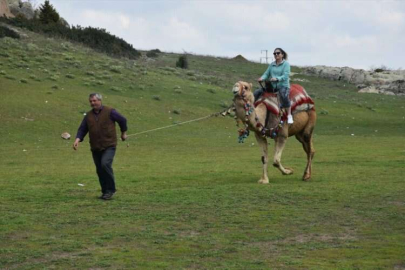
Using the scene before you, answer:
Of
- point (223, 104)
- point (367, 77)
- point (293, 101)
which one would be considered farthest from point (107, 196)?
point (367, 77)

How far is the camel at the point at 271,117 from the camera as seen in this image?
16.7m

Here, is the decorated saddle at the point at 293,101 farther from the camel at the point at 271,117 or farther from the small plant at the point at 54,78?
the small plant at the point at 54,78

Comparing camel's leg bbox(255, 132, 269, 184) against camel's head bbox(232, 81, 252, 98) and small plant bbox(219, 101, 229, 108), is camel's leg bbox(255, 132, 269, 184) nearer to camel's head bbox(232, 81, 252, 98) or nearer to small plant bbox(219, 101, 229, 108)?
camel's head bbox(232, 81, 252, 98)

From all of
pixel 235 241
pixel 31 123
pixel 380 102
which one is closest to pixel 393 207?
pixel 235 241

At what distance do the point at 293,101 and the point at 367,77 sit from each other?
2704 inches

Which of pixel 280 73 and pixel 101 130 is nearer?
pixel 101 130

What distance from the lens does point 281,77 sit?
17.1 metres

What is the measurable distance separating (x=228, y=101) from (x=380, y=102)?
613 inches

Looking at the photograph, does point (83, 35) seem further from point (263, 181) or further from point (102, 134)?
point (102, 134)

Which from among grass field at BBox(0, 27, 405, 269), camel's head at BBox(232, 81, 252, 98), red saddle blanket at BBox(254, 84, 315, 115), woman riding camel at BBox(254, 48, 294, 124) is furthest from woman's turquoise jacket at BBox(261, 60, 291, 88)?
grass field at BBox(0, 27, 405, 269)

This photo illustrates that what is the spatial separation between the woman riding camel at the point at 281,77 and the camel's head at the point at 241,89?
559mm

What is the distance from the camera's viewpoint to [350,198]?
579 inches

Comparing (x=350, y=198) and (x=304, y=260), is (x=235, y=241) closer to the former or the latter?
(x=304, y=260)

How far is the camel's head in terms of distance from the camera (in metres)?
16.4
